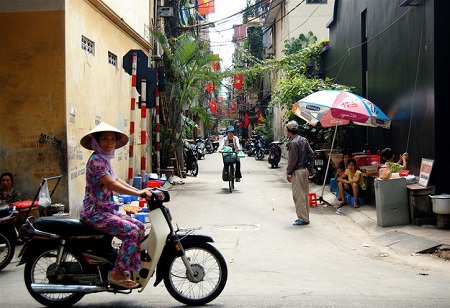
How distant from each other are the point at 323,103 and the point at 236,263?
5969mm

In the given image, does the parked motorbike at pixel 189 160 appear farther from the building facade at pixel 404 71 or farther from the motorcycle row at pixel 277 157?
the building facade at pixel 404 71

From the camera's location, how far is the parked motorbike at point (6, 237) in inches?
279

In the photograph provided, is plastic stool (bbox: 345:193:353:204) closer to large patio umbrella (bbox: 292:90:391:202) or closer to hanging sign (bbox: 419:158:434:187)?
large patio umbrella (bbox: 292:90:391:202)

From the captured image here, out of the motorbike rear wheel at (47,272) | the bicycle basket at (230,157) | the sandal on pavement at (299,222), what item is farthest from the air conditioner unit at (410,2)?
the motorbike rear wheel at (47,272)

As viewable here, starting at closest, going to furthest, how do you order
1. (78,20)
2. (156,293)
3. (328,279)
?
1. (156,293)
2. (328,279)
3. (78,20)

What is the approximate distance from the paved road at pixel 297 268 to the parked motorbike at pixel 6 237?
6.7 inches

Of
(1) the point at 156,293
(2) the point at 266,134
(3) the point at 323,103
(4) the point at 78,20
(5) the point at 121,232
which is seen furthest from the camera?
(2) the point at 266,134

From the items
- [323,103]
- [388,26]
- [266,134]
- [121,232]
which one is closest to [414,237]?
[323,103]

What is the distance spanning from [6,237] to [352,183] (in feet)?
24.6

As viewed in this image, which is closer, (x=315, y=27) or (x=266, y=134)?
(x=315, y=27)

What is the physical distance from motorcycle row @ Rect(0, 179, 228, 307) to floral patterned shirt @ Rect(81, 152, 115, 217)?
20cm

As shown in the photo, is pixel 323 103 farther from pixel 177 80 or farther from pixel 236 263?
pixel 177 80

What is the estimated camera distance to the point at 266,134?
3541cm

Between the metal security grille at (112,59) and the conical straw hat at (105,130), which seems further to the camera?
the metal security grille at (112,59)
